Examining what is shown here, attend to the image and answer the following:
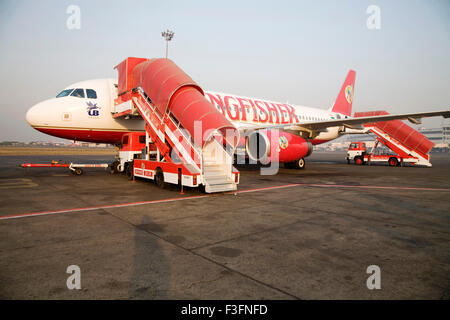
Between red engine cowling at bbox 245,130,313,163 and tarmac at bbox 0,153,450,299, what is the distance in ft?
20.2

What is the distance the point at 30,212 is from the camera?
19.5 ft

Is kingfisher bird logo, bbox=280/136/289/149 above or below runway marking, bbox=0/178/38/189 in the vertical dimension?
above

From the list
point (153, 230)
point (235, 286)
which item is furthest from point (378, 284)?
point (153, 230)

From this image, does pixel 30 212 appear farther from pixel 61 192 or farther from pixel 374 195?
pixel 374 195

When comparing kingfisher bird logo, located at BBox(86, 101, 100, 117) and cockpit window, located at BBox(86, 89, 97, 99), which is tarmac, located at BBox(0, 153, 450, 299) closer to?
kingfisher bird logo, located at BBox(86, 101, 100, 117)

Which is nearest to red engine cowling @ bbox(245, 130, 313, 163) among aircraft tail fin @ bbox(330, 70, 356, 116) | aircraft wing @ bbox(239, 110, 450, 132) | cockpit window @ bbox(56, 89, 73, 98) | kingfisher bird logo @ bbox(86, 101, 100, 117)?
aircraft wing @ bbox(239, 110, 450, 132)

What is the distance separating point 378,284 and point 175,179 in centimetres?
652

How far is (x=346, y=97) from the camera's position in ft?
91.2

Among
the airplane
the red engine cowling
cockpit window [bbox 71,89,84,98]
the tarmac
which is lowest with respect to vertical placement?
the tarmac

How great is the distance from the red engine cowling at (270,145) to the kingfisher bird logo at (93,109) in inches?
282

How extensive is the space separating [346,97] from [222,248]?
2800 centimetres

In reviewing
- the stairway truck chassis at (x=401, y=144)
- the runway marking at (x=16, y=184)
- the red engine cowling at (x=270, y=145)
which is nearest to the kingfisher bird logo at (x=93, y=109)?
the runway marking at (x=16, y=184)

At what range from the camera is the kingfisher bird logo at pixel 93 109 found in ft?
40.0

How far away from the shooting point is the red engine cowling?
13.4m
